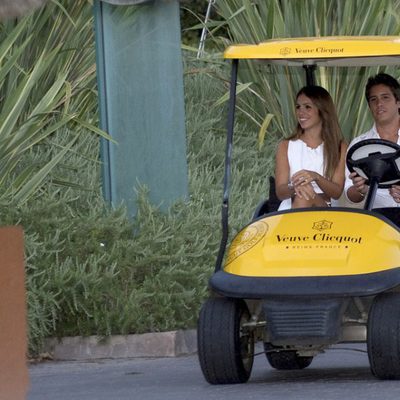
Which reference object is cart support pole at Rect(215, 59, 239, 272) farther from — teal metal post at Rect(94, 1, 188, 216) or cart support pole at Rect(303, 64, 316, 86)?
teal metal post at Rect(94, 1, 188, 216)

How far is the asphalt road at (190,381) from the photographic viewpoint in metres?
7.13

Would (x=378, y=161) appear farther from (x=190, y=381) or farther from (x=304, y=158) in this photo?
(x=190, y=381)

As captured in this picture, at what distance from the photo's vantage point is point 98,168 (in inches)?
437

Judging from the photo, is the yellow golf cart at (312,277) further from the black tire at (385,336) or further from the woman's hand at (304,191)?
the woman's hand at (304,191)

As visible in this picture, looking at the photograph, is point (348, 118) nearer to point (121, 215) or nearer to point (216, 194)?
point (216, 194)

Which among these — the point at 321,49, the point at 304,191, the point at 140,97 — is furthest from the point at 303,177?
the point at 140,97

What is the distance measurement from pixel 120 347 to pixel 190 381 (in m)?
1.25

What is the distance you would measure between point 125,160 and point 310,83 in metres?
1.87

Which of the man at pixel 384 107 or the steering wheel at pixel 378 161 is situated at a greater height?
the man at pixel 384 107

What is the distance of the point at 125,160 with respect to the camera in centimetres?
1020

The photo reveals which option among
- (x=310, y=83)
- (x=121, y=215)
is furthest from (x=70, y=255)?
(x=310, y=83)

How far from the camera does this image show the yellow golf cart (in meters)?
7.14

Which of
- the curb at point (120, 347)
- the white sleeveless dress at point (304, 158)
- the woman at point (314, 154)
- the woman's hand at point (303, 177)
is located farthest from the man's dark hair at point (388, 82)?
the curb at point (120, 347)

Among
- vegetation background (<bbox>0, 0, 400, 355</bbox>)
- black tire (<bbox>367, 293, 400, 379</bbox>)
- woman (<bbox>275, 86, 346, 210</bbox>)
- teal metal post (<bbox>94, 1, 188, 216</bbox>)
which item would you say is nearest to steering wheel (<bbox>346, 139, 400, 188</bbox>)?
woman (<bbox>275, 86, 346, 210</bbox>)
